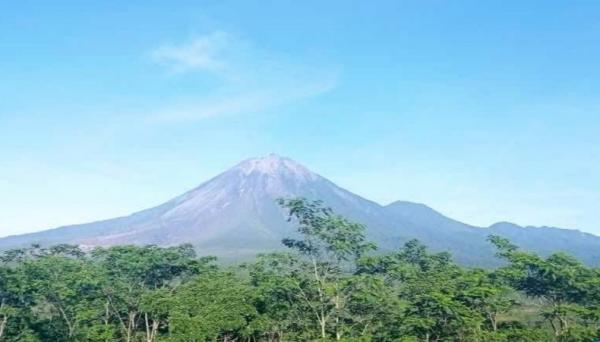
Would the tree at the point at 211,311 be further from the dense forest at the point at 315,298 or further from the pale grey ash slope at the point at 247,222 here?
the pale grey ash slope at the point at 247,222

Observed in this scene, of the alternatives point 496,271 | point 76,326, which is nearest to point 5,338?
point 76,326

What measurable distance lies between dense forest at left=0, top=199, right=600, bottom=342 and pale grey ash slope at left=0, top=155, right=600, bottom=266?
316ft

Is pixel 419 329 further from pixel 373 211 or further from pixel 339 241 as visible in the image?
pixel 373 211

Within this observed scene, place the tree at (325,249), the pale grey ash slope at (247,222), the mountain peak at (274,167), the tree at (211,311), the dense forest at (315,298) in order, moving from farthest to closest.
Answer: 1. the mountain peak at (274,167)
2. the pale grey ash slope at (247,222)
3. the tree at (325,249)
4. the tree at (211,311)
5. the dense forest at (315,298)

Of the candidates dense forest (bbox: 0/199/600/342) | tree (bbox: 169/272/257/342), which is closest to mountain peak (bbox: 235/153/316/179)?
dense forest (bbox: 0/199/600/342)

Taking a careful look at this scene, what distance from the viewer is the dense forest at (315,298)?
23031mm

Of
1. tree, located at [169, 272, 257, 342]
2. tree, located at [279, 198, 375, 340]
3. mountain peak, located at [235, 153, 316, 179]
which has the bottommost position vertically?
tree, located at [169, 272, 257, 342]

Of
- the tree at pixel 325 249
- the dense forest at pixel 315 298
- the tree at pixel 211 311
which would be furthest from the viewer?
the tree at pixel 325 249

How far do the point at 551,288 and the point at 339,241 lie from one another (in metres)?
9.43

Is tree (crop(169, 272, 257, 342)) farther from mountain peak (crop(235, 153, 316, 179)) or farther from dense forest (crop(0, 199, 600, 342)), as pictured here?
mountain peak (crop(235, 153, 316, 179))

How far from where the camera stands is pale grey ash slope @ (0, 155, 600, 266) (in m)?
145

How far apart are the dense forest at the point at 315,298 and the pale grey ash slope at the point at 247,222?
96.2 meters

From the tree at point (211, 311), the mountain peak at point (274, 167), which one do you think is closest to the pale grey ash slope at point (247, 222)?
the mountain peak at point (274, 167)

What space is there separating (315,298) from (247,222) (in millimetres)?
131798
